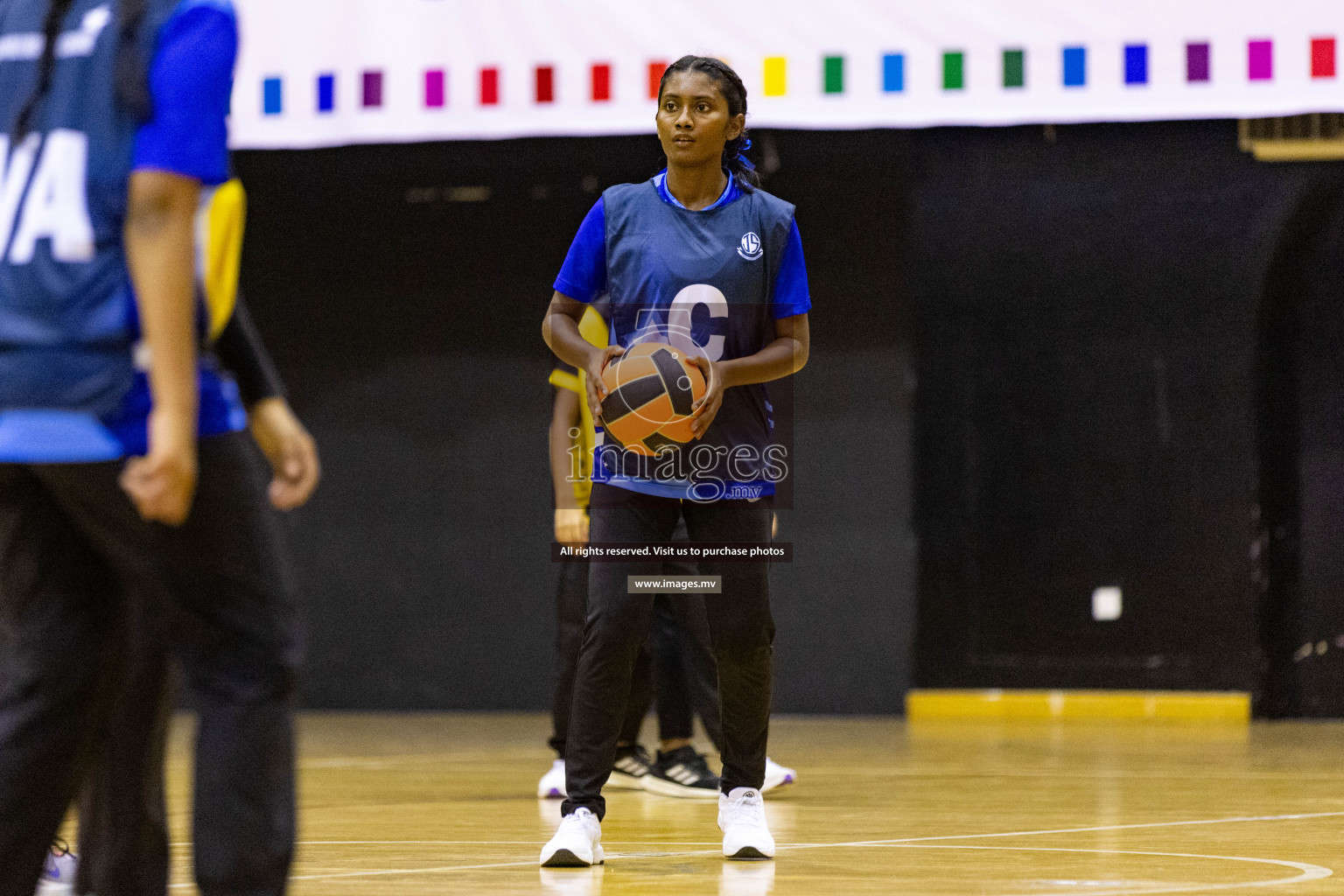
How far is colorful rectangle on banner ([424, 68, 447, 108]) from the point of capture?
6371mm

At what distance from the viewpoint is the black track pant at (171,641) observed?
1.89m

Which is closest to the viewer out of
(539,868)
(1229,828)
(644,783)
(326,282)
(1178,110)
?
(539,868)

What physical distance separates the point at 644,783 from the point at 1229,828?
1.69 meters

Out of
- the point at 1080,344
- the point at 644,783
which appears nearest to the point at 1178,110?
the point at 1080,344

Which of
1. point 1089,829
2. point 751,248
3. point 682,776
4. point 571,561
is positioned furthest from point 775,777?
point 751,248

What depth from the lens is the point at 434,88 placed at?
251 inches

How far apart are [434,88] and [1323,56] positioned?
3141 mm

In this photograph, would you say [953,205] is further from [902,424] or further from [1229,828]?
[1229,828]

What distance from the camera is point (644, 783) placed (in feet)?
16.1

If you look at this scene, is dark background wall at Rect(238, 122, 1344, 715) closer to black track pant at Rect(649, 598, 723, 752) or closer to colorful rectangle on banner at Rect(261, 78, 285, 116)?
colorful rectangle on banner at Rect(261, 78, 285, 116)

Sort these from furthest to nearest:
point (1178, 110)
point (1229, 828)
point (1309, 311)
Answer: point (1309, 311), point (1178, 110), point (1229, 828)

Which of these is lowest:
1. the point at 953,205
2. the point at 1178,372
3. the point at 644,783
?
the point at 644,783

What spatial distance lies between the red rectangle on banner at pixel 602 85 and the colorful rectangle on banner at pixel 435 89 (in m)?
0.55

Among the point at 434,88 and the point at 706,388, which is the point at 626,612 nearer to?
the point at 706,388
